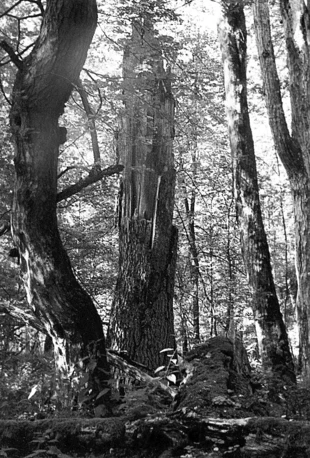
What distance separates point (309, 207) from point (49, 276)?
5779 millimetres

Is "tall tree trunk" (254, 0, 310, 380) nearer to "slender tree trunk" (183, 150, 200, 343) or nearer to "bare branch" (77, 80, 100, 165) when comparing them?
"bare branch" (77, 80, 100, 165)

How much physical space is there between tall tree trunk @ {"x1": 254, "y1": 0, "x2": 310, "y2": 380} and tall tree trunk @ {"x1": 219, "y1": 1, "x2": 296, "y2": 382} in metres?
1.16

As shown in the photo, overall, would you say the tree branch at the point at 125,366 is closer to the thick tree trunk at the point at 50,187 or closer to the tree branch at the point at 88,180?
the thick tree trunk at the point at 50,187

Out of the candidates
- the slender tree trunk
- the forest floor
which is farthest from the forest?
the slender tree trunk

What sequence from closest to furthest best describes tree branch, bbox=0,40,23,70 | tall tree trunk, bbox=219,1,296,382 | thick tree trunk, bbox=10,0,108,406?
1. thick tree trunk, bbox=10,0,108,406
2. tree branch, bbox=0,40,23,70
3. tall tree trunk, bbox=219,1,296,382

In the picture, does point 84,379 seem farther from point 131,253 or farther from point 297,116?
point 297,116

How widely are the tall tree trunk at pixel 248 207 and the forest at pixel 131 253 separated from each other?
22mm

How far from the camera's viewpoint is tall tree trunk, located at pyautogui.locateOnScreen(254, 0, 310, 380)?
8.34 metres

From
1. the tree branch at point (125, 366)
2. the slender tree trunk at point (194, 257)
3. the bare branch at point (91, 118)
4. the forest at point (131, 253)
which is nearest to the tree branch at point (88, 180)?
the forest at point (131, 253)

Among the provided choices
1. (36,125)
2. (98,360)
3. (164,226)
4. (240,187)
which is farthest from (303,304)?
(36,125)

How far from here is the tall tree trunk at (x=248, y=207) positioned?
6.82m

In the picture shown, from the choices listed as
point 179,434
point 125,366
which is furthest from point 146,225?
point 179,434

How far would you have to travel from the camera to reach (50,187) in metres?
A: 4.23

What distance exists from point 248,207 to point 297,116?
2484 mm
